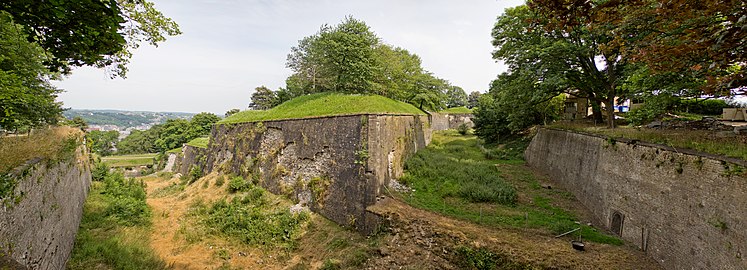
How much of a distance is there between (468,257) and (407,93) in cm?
2263

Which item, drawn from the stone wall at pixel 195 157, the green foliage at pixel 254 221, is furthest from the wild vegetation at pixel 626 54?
the stone wall at pixel 195 157

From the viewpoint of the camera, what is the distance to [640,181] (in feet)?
27.2

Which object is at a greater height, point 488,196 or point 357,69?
point 357,69

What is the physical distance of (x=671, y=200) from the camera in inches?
277

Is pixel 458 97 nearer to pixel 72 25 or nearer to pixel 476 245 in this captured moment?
pixel 476 245

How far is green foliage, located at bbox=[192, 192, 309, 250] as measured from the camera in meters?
11.0

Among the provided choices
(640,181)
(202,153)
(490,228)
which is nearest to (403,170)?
(490,228)

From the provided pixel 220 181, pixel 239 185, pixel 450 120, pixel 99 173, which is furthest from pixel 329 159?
pixel 450 120

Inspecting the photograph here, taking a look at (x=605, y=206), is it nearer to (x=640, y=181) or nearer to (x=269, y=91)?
(x=640, y=181)

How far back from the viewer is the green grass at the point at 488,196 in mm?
9305

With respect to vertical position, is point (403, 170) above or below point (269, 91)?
below

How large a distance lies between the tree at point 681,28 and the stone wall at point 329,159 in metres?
7.15

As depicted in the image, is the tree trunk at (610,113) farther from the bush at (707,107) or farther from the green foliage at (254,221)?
the green foliage at (254,221)

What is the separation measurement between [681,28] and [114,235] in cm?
1745
